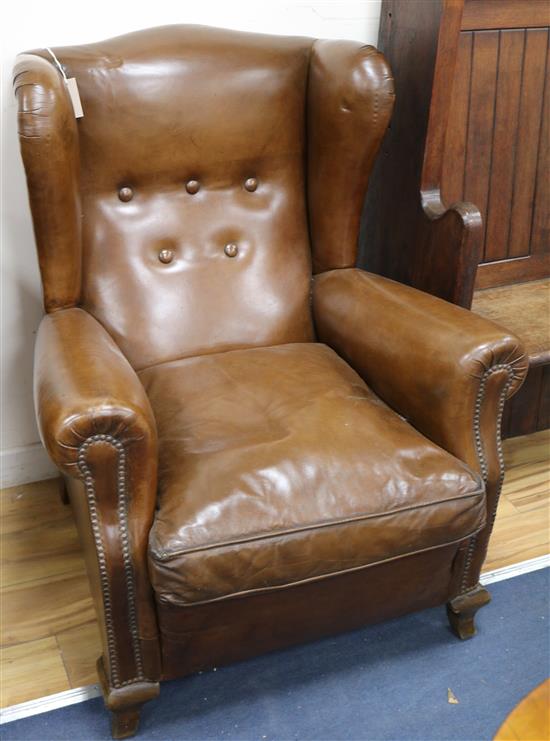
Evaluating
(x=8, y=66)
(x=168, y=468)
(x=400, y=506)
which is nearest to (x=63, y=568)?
(x=168, y=468)

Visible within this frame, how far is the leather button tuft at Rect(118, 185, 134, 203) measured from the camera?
1.66 metres

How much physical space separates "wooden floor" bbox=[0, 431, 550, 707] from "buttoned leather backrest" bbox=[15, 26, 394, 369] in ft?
1.61

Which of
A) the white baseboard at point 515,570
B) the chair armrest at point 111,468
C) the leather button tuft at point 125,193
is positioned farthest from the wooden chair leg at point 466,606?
the leather button tuft at point 125,193

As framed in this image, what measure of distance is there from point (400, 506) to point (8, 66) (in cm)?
119

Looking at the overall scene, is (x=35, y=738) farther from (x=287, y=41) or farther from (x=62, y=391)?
(x=287, y=41)

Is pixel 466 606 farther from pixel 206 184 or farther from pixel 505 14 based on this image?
pixel 505 14

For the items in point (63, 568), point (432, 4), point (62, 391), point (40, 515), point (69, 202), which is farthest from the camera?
point (40, 515)

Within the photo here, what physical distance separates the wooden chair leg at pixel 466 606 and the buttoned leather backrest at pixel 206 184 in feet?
2.06

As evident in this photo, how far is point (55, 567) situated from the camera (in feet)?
5.82

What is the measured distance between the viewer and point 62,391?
1202 millimetres

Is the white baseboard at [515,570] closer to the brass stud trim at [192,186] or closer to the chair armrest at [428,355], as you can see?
the chair armrest at [428,355]


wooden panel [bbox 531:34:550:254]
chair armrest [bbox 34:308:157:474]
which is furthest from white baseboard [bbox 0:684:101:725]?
wooden panel [bbox 531:34:550:254]

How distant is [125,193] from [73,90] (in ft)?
0.75

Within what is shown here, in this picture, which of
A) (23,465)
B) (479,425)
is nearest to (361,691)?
(479,425)
